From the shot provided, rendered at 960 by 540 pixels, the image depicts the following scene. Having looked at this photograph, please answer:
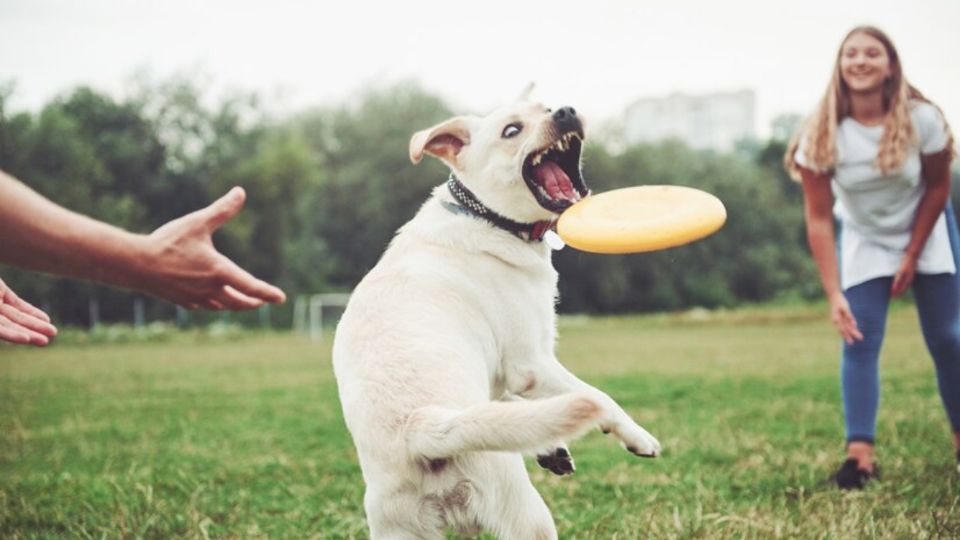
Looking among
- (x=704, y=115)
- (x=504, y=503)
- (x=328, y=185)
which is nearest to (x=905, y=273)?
(x=504, y=503)

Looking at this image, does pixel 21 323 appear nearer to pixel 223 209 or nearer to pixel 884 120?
pixel 223 209

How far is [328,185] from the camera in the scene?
44438 millimetres

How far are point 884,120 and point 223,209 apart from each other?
12.8 ft

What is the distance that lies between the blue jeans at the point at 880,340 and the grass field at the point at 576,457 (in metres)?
0.36

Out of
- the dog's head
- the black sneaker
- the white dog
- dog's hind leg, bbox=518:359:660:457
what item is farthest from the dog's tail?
the black sneaker

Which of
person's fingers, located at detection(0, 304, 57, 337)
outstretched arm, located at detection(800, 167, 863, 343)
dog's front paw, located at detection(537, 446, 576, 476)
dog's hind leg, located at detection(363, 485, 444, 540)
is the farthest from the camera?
outstretched arm, located at detection(800, 167, 863, 343)

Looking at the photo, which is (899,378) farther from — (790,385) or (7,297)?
(7,297)

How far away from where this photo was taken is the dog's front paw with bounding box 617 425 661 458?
9.59ft

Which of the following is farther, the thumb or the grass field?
the grass field

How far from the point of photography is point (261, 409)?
937 centimetres

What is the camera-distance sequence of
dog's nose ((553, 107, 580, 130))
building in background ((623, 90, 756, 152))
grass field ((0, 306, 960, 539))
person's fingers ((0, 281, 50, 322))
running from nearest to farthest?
person's fingers ((0, 281, 50, 322))
dog's nose ((553, 107, 580, 130))
grass field ((0, 306, 960, 539))
building in background ((623, 90, 756, 152))

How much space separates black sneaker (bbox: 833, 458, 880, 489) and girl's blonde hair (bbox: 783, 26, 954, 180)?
1.58 metres

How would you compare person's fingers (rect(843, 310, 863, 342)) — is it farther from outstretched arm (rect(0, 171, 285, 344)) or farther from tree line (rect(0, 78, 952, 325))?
tree line (rect(0, 78, 952, 325))

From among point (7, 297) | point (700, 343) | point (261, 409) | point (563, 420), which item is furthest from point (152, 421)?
point (700, 343)
